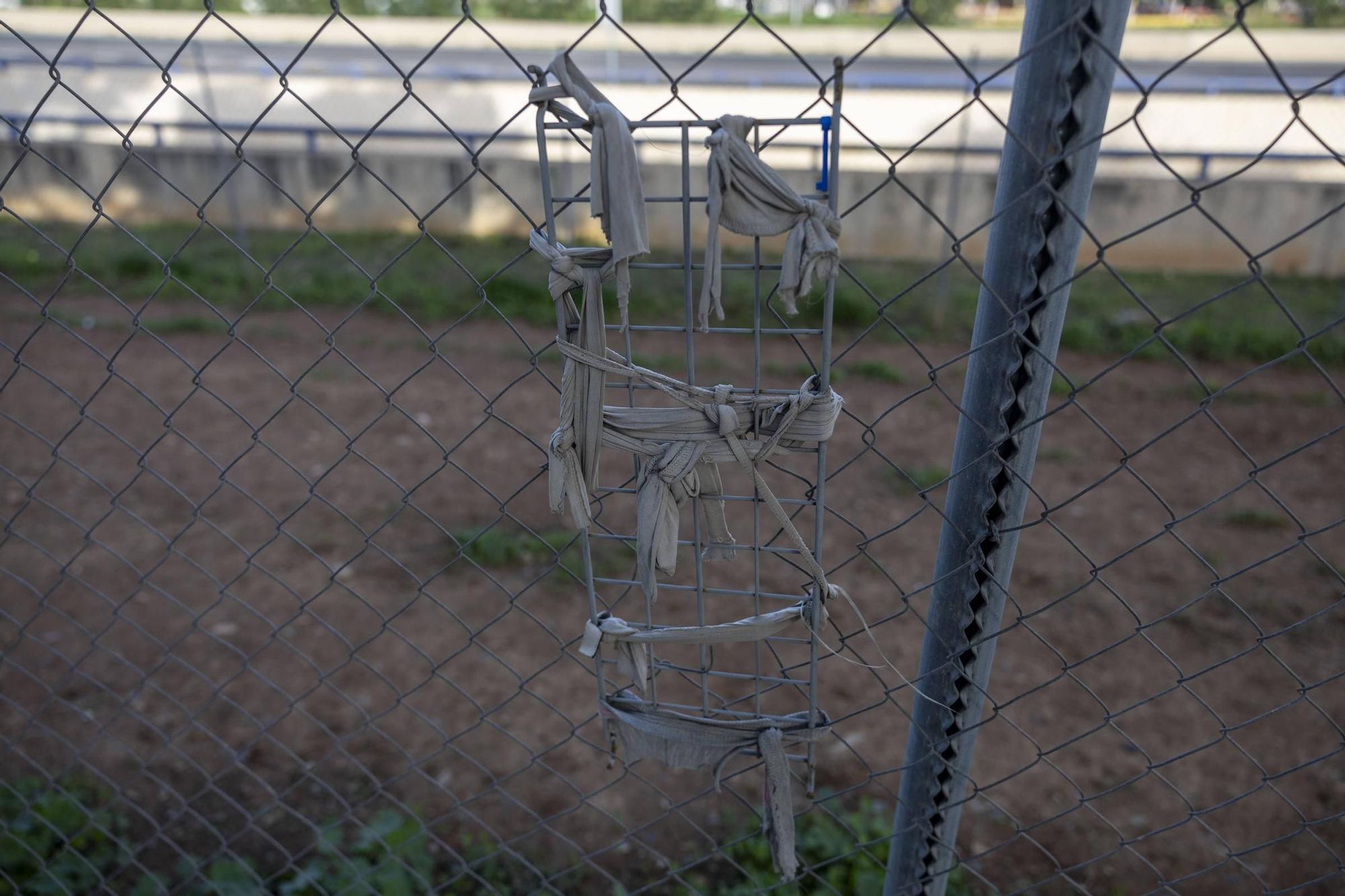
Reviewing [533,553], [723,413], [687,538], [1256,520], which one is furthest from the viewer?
[1256,520]

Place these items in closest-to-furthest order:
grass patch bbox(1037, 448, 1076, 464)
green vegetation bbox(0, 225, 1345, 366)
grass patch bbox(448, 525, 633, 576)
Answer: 1. grass patch bbox(448, 525, 633, 576)
2. grass patch bbox(1037, 448, 1076, 464)
3. green vegetation bbox(0, 225, 1345, 366)

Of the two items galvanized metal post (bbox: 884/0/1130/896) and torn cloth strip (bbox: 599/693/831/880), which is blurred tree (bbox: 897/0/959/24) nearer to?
galvanized metal post (bbox: 884/0/1130/896)

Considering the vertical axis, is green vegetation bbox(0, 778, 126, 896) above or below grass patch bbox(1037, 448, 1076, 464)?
above

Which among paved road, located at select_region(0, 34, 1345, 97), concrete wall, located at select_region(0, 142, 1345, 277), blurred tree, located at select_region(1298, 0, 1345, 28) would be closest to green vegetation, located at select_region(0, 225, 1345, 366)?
concrete wall, located at select_region(0, 142, 1345, 277)

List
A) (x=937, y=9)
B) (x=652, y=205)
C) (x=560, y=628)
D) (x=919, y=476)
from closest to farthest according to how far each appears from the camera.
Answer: (x=560, y=628) < (x=919, y=476) < (x=652, y=205) < (x=937, y=9)

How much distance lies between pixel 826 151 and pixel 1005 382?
37 centimetres

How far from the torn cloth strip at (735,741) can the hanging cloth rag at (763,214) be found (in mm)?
661

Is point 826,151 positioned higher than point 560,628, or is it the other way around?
point 826,151

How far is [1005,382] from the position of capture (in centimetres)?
113

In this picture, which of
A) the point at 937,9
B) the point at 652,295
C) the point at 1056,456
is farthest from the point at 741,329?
the point at 937,9

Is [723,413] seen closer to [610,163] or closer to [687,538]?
[610,163]

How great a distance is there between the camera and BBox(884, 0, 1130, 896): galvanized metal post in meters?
0.98

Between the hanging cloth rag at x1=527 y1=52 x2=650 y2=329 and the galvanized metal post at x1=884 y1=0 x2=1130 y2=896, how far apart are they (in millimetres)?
422

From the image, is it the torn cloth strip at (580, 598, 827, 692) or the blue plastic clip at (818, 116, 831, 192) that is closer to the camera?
the blue plastic clip at (818, 116, 831, 192)
